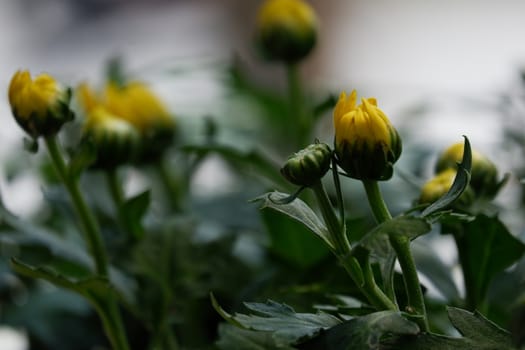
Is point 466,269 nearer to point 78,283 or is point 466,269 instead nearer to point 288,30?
point 78,283

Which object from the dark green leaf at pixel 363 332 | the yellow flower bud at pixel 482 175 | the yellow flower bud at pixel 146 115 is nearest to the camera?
the dark green leaf at pixel 363 332

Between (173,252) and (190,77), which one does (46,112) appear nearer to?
(173,252)

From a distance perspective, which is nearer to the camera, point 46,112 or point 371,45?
point 46,112

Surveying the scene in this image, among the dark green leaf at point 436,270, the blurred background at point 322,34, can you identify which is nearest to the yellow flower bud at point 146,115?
the dark green leaf at point 436,270

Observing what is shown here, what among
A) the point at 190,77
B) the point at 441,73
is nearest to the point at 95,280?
the point at 190,77

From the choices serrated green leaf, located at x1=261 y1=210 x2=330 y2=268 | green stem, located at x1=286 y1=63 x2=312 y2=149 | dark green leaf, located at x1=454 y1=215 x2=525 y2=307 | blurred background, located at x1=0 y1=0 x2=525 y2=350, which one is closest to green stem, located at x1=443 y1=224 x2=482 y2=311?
dark green leaf, located at x1=454 y1=215 x2=525 y2=307

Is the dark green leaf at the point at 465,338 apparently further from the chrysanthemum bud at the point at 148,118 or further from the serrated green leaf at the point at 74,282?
the chrysanthemum bud at the point at 148,118

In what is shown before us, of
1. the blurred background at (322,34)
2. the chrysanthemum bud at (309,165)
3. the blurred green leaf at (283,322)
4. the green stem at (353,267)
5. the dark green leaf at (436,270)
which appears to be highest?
the chrysanthemum bud at (309,165)
